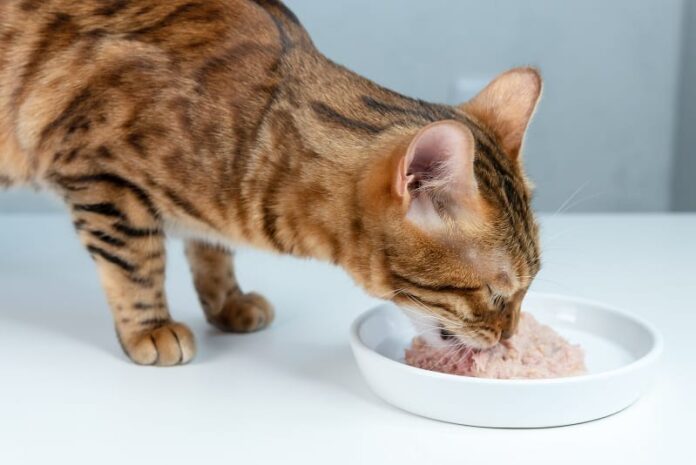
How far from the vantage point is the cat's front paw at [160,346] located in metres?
1.35

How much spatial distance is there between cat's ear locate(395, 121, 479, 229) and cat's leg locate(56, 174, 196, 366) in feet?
1.36

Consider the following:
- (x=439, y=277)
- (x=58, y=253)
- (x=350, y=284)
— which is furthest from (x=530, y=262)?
(x=58, y=253)

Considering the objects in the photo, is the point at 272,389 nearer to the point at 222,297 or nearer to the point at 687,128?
the point at 222,297

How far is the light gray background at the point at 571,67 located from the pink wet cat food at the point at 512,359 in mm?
1438

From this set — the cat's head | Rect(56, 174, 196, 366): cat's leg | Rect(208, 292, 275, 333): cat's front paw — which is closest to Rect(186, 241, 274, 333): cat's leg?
Rect(208, 292, 275, 333): cat's front paw

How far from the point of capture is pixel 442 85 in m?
2.61

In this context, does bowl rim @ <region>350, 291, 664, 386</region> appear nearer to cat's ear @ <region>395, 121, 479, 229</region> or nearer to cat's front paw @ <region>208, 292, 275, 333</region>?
cat's ear @ <region>395, 121, 479, 229</region>

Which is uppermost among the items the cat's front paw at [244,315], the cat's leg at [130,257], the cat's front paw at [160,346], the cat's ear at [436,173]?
the cat's ear at [436,173]

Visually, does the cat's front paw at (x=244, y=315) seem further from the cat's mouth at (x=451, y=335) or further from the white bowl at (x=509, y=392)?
the cat's mouth at (x=451, y=335)

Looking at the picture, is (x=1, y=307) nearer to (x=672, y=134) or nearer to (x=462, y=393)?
(x=462, y=393)

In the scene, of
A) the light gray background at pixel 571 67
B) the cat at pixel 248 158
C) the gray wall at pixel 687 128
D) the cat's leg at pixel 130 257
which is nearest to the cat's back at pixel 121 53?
the cat at pixel 248 158

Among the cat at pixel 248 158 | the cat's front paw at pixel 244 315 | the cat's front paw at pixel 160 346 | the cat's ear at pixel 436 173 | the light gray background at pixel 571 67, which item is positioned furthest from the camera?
the light gray background at pixel 571 67

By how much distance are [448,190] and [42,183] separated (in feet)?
2.19

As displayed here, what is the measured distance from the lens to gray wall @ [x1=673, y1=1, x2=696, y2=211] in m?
2.62
